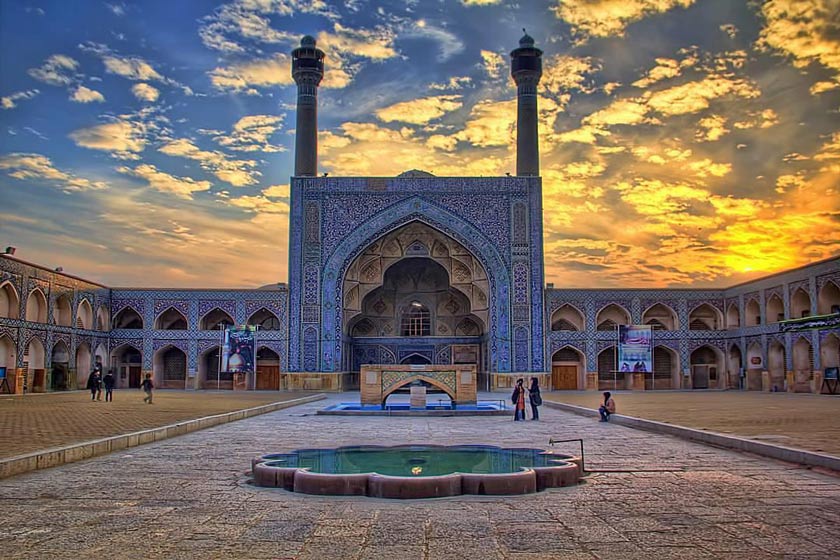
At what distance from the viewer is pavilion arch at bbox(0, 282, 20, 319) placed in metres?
20.5

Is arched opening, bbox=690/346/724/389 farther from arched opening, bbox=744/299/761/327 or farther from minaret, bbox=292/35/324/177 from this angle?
minaret, bbox=292/35/324/177

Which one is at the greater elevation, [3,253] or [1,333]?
[3,253]

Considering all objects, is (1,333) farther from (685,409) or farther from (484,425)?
(685,409)

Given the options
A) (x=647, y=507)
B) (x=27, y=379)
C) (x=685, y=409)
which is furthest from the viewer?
(x=27, y=379)

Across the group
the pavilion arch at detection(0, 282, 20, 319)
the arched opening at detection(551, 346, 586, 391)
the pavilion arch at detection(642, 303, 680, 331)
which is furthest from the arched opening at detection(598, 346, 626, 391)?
the pavilion arch at detection(0, 282, 20, 319)

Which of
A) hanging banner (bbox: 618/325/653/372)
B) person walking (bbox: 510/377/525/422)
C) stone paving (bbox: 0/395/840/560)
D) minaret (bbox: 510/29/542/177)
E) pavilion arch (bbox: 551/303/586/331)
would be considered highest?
minaret (bbox: 510/29/542/177)

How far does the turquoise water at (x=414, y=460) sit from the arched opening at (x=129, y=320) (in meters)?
22.5

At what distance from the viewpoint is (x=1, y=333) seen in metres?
20.0

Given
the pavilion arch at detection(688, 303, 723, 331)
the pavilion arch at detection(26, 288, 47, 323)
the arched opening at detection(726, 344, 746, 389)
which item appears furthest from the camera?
the pavilion arch at detection(688, 303, 723, 331)

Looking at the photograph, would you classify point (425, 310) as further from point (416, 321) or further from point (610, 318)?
point (610, 318)

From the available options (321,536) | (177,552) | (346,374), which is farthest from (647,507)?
(346,374)

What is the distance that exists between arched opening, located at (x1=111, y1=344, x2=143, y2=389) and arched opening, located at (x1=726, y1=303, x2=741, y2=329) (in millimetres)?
20859

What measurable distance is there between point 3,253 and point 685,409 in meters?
17.3

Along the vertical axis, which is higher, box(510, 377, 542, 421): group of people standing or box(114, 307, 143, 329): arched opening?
box(114, 307, 143, 329): arched opening
